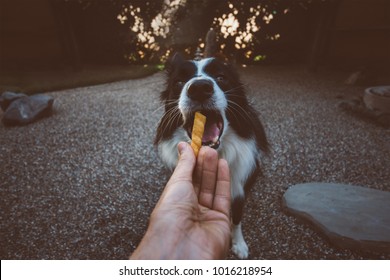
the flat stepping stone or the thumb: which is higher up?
the thumb

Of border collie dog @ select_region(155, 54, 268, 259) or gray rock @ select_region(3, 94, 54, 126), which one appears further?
gray rock @ select_region(3, 94, 54, 126)

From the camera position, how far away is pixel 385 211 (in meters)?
2.19

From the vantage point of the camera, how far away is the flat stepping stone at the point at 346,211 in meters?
1.96

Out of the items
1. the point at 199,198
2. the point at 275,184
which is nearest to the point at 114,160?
the point at 275,184

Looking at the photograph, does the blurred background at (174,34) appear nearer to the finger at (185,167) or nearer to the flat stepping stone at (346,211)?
the flat stepping stone at (346,211)

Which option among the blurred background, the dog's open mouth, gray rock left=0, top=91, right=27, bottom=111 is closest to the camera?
the dog's open mouth

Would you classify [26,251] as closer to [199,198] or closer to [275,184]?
[199,198]

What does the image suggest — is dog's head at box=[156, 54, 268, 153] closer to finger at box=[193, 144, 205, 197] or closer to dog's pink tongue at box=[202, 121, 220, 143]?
dog's pink tongue at box=[202, 121, 220, 143]

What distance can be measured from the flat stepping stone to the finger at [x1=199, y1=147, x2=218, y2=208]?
1128mm

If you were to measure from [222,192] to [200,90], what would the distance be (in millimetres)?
623

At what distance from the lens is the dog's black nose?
1.70 meters

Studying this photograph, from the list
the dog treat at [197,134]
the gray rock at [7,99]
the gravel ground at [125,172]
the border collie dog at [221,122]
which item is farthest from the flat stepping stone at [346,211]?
the gray rock at [7,99]

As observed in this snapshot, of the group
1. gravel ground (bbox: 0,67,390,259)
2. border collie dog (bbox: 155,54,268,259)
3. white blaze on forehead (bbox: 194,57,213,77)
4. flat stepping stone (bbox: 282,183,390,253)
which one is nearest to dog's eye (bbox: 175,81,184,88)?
border collie dog (bbox: 155,54,268,259)

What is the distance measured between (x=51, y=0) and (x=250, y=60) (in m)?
4.53
